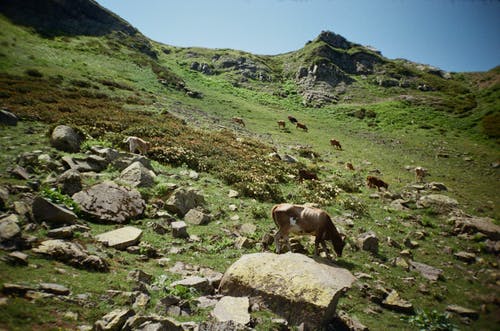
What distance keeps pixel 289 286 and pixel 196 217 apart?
5.82m

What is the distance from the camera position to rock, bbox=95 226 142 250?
310 inches

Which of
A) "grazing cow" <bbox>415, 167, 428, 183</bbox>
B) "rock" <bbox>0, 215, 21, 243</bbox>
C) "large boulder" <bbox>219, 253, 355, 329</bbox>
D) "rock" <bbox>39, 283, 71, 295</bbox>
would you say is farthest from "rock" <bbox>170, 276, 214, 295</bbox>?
"grazing cow" <bbox>415, 167, 428, 183</bbox>

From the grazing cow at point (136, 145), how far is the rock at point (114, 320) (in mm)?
12475

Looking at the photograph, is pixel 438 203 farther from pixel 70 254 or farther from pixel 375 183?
pixel 70 254

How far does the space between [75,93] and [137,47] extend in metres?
56.6

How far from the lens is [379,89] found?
75.8 meters

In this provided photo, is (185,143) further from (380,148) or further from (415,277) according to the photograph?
(380,148)

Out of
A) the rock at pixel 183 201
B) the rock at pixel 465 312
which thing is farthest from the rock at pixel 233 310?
the rock at pixel 183 201

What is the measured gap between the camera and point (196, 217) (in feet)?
35.7

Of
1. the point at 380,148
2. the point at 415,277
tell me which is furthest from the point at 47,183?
the point at 380,148

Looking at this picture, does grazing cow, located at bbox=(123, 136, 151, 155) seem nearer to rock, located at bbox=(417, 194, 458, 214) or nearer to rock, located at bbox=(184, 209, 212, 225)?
rock, located at bbox=(184, 209, 212, 225)

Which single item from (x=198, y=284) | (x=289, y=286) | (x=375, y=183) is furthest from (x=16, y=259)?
(x=375, y=183)

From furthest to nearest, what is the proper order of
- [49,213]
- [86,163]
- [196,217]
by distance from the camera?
1. [86,163]
2. [196,217]
3. [49,213]

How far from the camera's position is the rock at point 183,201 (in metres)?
11.0
